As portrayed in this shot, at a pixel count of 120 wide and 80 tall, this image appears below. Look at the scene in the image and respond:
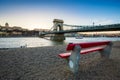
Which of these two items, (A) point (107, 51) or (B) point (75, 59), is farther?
(A) point (107, 51)

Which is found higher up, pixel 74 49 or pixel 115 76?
pixel 74 49

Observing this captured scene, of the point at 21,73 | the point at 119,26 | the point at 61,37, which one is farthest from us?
the point at 61,37

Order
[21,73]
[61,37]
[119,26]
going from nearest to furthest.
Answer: [21,73] < [119,26] < [61,37]

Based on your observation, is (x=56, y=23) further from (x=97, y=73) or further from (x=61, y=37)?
(x=97, y=73)

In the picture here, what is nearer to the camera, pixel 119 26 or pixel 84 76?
pixel 84 76

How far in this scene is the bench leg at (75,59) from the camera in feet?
9.39

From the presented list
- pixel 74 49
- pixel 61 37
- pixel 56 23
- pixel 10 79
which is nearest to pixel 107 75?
pixel 74 49

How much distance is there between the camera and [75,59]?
293 cm

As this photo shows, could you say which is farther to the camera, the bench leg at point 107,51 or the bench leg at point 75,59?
the bench leg at point 107,51

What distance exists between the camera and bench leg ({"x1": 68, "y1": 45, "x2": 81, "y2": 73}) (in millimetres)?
2863

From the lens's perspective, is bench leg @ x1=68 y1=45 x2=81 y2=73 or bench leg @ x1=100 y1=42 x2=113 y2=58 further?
bench leg @ x1=100 y1=42 x2=113 y2=58

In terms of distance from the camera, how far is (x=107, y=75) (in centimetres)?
307

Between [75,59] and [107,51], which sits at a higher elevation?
[75,59]

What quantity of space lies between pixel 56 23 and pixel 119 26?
5119 cm
